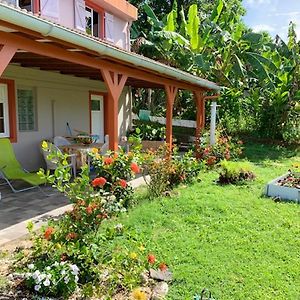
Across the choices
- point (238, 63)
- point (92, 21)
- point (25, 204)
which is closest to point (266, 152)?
point (238, 63)

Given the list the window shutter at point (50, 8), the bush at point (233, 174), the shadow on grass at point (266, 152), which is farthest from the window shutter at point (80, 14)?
the shadow on grass at point (266, 152)

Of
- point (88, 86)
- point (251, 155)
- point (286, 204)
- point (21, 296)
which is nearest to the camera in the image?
point (21, 296)

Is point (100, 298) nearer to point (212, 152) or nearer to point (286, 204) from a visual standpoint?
point (286, 204)

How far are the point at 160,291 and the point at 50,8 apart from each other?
30.0 ft

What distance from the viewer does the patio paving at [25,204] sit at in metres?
5.83

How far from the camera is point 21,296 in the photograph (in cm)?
345

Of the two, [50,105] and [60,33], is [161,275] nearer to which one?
[60,33]

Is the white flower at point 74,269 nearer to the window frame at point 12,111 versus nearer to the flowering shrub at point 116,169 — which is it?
the flowering shrub at point 116,169

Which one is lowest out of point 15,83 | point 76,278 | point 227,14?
point 76,278

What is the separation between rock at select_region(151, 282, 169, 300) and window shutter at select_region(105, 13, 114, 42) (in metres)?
11.1

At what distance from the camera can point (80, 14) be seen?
38.4 feet

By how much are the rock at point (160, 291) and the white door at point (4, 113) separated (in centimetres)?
661

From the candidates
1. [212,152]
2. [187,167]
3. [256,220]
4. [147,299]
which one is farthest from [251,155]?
[147,299]

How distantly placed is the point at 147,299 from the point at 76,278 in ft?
2.53
